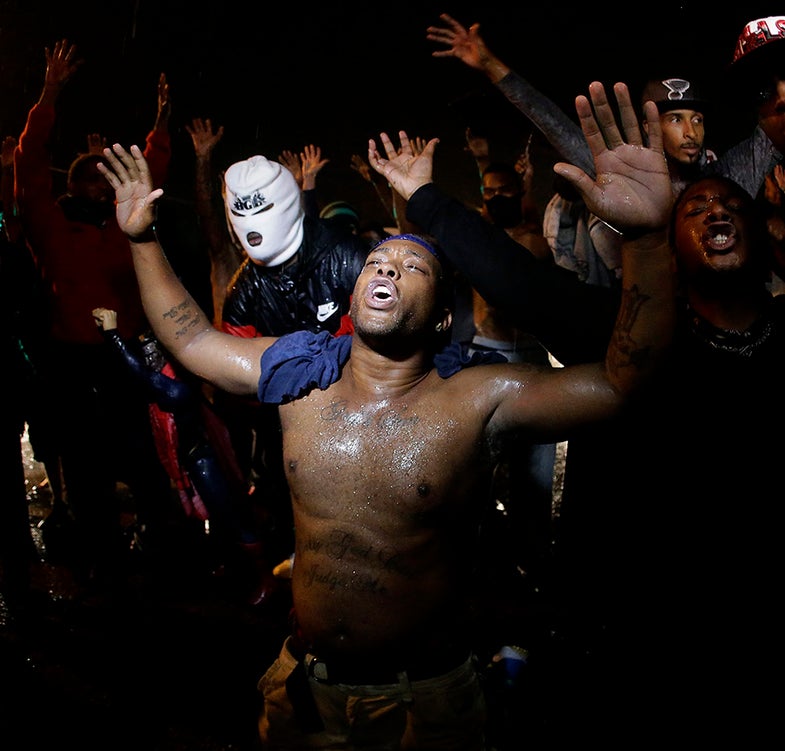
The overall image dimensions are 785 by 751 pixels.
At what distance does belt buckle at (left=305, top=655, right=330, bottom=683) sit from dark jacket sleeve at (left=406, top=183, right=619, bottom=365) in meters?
1.46

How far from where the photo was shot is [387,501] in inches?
78.2

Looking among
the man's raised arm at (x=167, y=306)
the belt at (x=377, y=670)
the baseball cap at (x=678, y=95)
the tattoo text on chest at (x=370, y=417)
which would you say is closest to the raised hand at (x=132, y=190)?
the man's raised arm at (x=167, y=306)

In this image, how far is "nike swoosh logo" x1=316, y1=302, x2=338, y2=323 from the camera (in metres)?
3.84

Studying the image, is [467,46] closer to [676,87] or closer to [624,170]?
[676,87]

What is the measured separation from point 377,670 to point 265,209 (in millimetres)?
2855

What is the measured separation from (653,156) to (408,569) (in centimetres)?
147

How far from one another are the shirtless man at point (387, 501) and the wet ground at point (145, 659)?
1.57ft

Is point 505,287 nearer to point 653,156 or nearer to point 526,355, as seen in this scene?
point 653,156

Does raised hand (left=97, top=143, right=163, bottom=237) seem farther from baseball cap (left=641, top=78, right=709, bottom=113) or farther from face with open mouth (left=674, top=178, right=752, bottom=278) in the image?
baseball cap (left=641, top=78, right=709, bottom=113)

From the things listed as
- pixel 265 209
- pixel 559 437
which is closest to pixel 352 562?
pixel 559 437

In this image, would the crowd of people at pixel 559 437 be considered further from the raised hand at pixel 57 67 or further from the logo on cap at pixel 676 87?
the raised hand at pixel 57 67

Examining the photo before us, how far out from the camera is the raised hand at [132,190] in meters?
2.25

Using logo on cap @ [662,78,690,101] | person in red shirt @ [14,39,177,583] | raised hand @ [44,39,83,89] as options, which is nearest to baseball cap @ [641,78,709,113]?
logo on cap @ [662,78,690,101]

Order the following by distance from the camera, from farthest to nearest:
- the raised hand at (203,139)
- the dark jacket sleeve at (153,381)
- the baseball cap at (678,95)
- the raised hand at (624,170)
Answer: the raised hand at (203,139) < the dark jacket sleeve at (153,381) < the baseball cap at (678,95) < the raised hand at (624,170)
